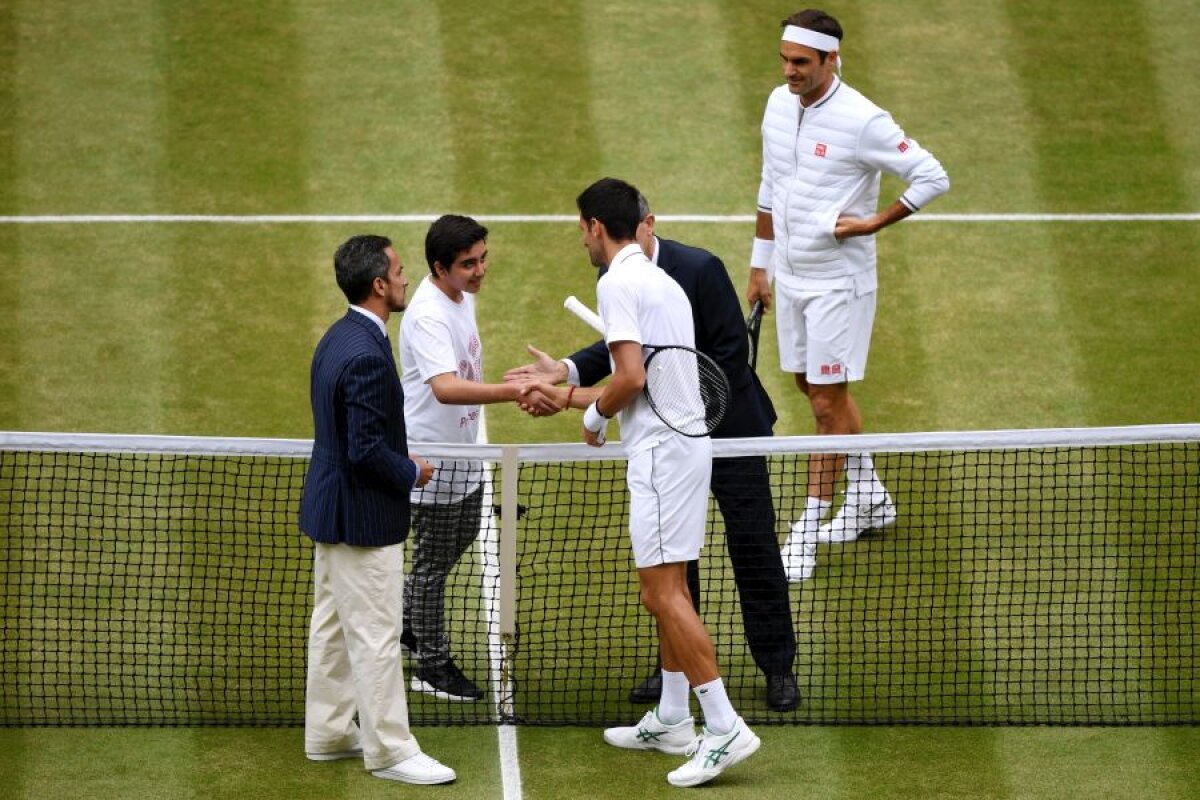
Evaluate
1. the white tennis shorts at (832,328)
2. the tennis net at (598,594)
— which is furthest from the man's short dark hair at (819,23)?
the tennis net at (598,594)

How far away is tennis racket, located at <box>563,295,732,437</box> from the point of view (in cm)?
724

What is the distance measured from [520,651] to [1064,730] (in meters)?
2.45

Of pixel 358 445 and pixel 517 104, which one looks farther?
pixel 517 104

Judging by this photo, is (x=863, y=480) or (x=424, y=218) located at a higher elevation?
(x=424, y=218)

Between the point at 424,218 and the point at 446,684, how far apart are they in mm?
4833

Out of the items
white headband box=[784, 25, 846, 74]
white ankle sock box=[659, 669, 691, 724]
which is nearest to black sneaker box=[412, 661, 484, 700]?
white ankle sock box=[659, 669, 691, 724]

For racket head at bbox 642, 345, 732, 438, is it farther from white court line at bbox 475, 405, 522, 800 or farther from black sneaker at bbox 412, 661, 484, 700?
black sneaker at bbox 412, 661, 484, 700

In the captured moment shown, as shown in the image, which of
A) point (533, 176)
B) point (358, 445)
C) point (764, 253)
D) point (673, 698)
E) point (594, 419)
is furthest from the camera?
point (533, 176)

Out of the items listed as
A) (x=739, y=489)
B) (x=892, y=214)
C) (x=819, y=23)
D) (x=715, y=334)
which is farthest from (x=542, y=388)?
(x=819, y=23)

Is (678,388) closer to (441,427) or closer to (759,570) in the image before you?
(759,570)

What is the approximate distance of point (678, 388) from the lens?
7.29 m

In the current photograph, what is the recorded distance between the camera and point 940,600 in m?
8.95

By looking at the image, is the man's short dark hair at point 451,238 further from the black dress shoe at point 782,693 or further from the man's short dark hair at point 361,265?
the black dress shoe at point 782,693

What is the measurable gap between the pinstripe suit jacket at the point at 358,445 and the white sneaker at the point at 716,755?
57.2 inches
